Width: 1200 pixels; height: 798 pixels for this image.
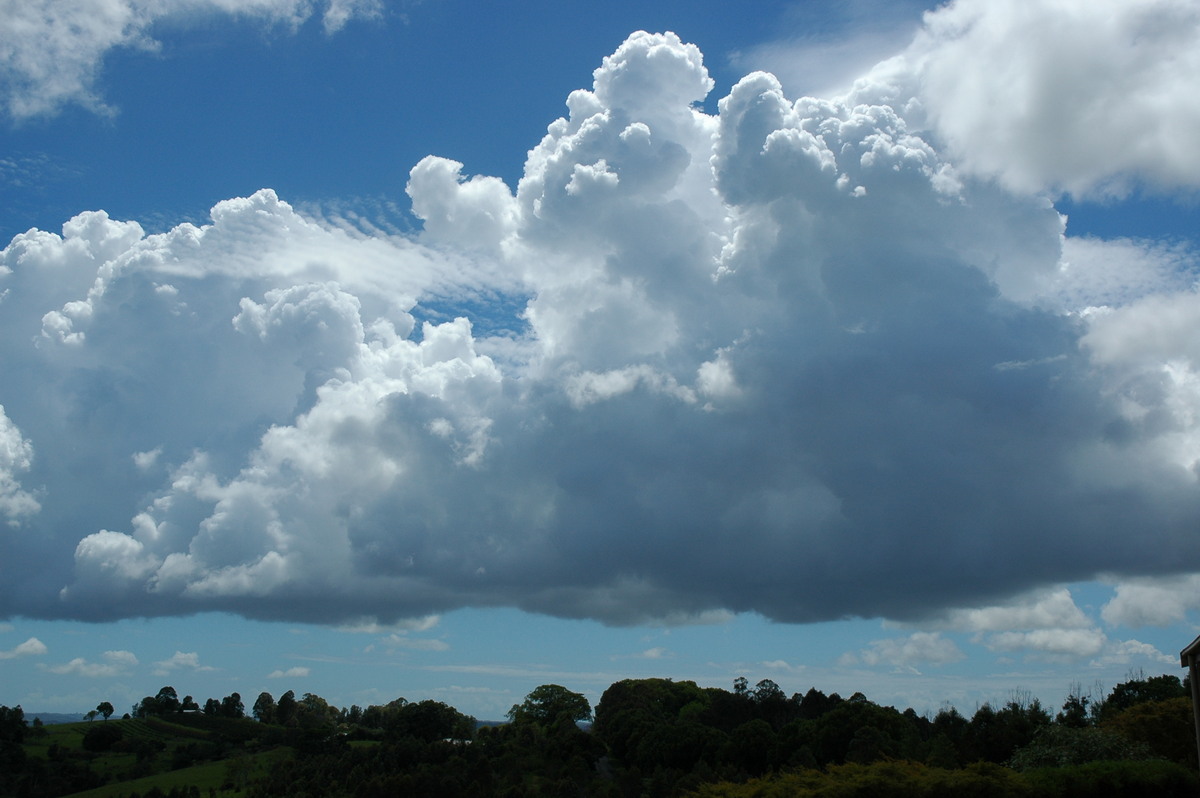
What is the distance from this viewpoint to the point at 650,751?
72.1 metres

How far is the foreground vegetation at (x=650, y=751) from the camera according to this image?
33.9m

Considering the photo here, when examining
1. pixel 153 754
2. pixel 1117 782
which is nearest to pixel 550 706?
pixel 153 754

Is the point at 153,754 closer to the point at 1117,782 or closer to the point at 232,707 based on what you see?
the point at 232,707

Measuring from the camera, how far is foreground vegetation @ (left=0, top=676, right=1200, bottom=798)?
3394cm

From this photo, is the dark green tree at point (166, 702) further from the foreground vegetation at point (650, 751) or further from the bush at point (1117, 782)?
the bush at point (1117, 782)

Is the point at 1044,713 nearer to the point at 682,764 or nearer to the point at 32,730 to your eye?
the point at 682,764

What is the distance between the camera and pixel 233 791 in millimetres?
91375

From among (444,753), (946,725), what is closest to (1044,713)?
(946,725)

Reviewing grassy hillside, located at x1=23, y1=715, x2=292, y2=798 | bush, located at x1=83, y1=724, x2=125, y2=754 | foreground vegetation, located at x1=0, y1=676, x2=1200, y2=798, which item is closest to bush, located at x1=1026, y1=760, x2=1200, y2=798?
foreground vegetation, located at x1=0, y1=676, x2=1200, y2=798

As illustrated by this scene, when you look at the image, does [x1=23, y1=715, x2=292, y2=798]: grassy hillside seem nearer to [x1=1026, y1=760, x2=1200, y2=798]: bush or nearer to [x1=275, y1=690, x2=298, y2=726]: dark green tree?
[x1=275, y1=690, x2=298, y2=726]: dark green tree

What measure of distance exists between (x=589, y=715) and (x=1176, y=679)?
249ft

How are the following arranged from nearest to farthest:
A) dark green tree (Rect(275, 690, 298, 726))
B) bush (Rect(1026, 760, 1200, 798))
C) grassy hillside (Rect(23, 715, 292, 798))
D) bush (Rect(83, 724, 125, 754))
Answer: bush (Rect(1026, 760, 1200, 798)) < grassy hillside (Rect(23, 715, 292, 798)) < bush (Rect(83, 724, 125, 754)) < dark green tree (Rect(275, 690, 298, 726))

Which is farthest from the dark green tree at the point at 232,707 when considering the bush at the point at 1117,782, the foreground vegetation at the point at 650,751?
the bush at the point at 1117,782

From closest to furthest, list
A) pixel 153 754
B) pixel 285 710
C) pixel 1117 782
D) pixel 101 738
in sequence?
1. pixel 1117 782
2. pixel 153 754
3. pixel 101 738
4. pixel 285 710
